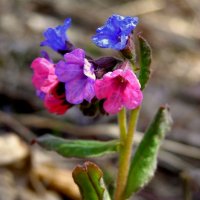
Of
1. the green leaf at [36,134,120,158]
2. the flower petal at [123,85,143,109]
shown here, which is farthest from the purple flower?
the green leaf at [36,134,120,158]

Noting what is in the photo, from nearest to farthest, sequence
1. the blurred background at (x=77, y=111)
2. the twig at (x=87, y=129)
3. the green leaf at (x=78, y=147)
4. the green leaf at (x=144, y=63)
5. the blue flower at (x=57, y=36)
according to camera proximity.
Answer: the green leaf at (x=144, y=63)
the blue flower at (x=57, y=36)
the green leaf at (x=78, y=147)
the blurred background at (x=77, y=111)
the twig at (x=87, y=129)

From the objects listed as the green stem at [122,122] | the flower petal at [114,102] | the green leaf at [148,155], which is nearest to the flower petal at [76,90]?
the flower petal at [114,102]

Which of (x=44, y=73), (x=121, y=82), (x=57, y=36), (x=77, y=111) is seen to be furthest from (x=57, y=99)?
(x=77, y=111)

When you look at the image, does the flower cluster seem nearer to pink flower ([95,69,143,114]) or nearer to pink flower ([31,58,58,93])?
pink flower ([95,69,143,114])

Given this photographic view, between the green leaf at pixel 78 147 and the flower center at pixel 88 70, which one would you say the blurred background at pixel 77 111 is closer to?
the green leaf at pixel 78 147

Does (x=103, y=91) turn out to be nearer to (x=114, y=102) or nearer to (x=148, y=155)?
(x=114, y=102)

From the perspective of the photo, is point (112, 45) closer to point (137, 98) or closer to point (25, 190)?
point (137, 98)
